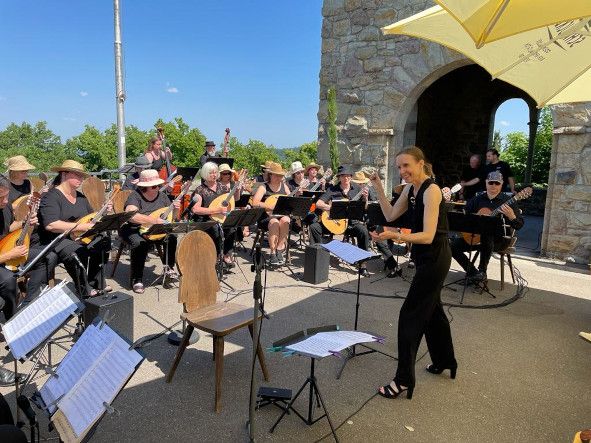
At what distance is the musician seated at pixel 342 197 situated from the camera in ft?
23.7

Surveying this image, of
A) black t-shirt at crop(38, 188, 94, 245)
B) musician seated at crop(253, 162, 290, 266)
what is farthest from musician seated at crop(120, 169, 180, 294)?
musician seated at crop(253, 162, 290, 266)

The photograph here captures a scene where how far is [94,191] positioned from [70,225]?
2.84 m

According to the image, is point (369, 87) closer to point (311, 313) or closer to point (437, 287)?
point (311, 313)

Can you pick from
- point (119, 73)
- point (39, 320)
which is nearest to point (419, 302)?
point (39, 320)

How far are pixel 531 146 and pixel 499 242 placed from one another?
11.3 meters

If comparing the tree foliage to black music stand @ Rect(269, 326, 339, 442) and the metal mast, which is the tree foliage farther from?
black music stand @ Rect(269, 326, 339, 442)

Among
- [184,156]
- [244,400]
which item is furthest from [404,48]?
[184,156]

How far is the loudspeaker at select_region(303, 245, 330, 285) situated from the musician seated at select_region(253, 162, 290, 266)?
1.01 metres

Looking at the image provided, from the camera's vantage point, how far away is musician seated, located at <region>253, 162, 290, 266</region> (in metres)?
7.03

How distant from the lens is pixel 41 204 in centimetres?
471

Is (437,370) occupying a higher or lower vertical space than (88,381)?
lower

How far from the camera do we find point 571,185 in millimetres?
7316

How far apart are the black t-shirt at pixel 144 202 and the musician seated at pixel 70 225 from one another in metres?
0.66

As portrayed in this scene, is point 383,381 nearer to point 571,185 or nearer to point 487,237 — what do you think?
point 487,237
